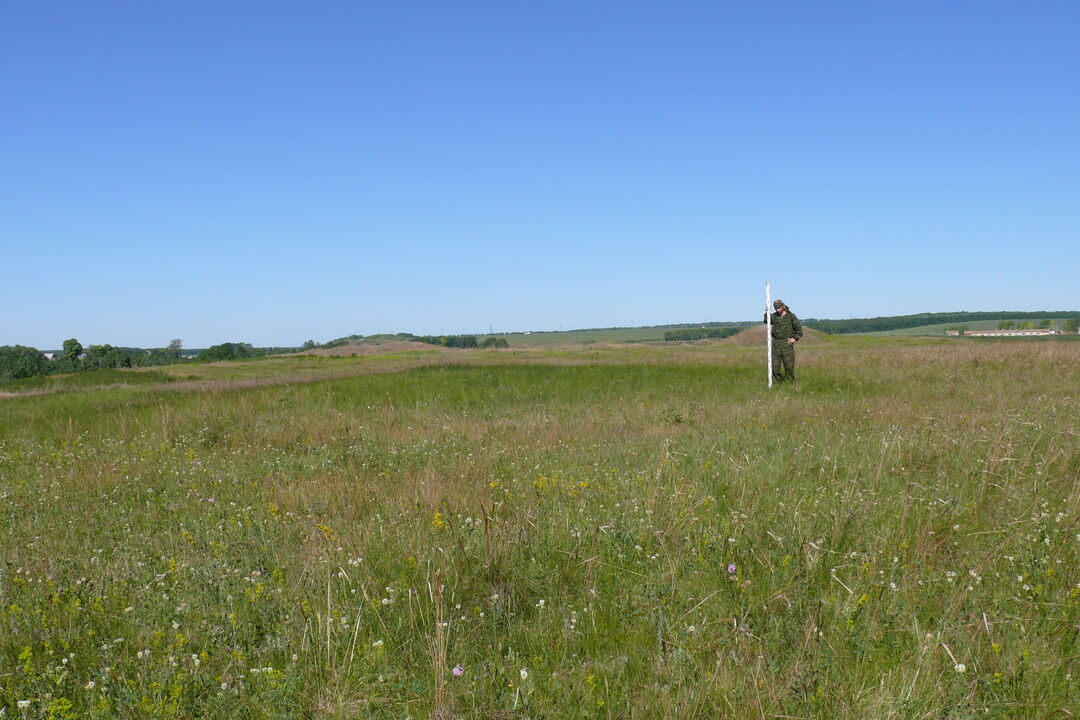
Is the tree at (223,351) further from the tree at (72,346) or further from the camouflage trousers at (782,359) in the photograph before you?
the camouflage trousers at (782,359)

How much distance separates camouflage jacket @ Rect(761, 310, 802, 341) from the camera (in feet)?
61.7

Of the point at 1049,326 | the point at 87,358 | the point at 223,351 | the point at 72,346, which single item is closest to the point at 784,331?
the point at 223,351

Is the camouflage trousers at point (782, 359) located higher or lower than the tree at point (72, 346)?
lower

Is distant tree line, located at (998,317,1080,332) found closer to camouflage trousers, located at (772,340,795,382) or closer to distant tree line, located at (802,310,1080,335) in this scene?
distant tree line, located at (802,310,1080,335)

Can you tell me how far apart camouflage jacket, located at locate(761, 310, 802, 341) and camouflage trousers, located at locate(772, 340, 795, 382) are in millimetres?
247

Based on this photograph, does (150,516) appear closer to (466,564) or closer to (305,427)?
(466,564)

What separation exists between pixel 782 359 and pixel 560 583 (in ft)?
55.5

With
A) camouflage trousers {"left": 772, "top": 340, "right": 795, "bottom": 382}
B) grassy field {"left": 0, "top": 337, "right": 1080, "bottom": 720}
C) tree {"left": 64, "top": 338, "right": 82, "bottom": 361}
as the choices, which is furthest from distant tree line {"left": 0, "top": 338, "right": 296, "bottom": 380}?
grassy field {"left": 0, "top": 337, "right": 1080, "bottom": 720}

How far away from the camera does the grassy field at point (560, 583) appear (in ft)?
9.66

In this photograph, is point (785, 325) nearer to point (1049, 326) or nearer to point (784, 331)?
point (784, 331)

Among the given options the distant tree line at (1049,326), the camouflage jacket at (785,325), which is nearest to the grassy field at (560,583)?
the camouflage jacket at (785,325)

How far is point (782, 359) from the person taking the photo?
19.5m

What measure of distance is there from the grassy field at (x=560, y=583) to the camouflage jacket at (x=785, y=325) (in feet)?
33.0

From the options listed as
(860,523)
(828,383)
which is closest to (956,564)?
(860,523)
